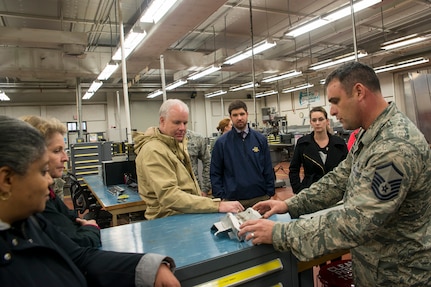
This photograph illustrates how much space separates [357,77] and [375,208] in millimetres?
518

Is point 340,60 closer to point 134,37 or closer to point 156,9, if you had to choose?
point 134,37

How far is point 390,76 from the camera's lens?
10867 millimetres

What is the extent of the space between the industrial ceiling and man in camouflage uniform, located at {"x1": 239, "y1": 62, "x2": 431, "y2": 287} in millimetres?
3193

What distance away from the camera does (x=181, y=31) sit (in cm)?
493

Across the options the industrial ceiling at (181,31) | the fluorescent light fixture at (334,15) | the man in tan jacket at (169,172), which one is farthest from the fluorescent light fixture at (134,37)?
the man in tan jacket at (169,172)

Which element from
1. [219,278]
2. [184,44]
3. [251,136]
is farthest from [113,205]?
[184,44]

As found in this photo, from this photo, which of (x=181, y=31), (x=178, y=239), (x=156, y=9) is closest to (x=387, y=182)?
(x=178, y=239)

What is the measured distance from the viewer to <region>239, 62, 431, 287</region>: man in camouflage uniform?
102cm

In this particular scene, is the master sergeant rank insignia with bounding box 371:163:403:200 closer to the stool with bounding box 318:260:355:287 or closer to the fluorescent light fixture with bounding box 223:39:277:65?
the stool with bounding box 318:260:355:287

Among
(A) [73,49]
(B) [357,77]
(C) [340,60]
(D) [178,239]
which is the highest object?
(A) [73,49]

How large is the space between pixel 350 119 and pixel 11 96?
529 inches

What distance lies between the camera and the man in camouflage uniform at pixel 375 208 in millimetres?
1021

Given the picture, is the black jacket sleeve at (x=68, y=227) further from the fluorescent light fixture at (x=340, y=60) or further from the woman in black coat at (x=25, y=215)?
the fluorescent light fixture at (x=340, y=60)

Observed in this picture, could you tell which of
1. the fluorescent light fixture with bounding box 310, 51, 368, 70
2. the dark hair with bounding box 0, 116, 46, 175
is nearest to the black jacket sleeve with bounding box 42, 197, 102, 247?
the dark hair with bounding box 0, 116, 46, 175
